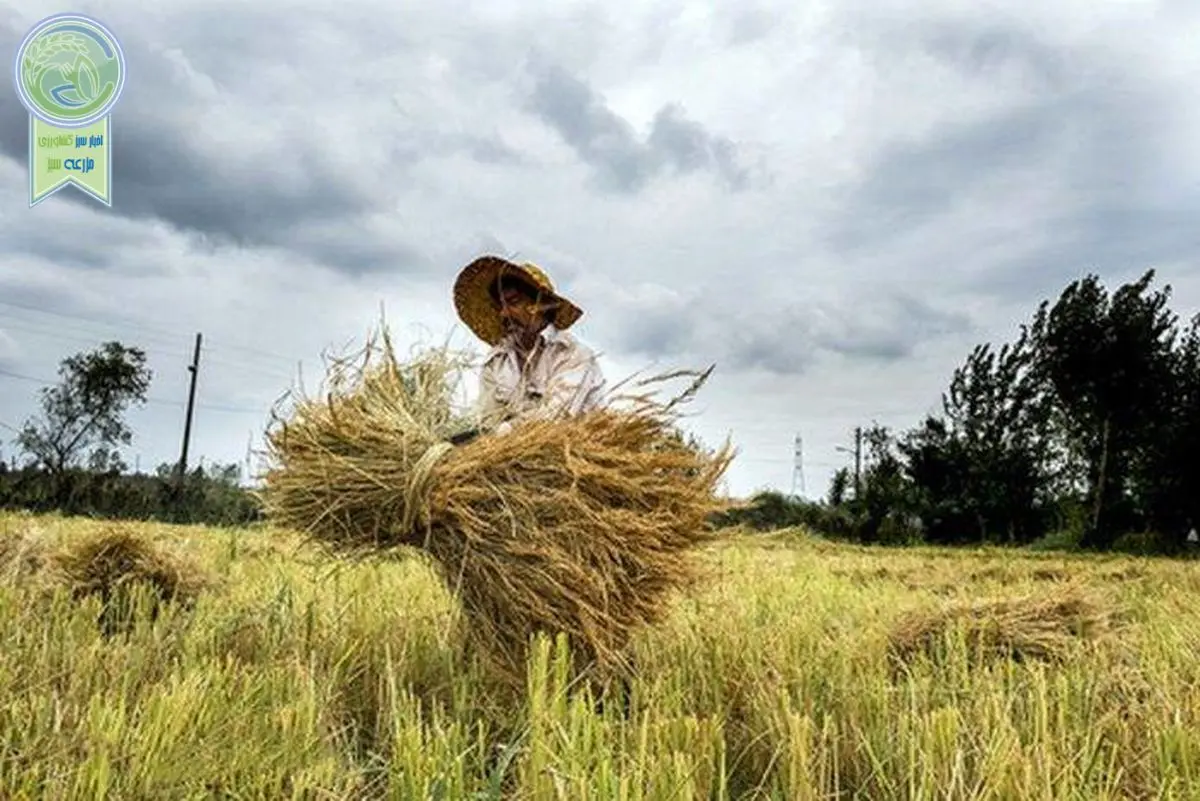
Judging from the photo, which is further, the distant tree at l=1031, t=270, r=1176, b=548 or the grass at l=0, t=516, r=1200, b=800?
the distant tree at l=1031, t=270, r=1176, b=548

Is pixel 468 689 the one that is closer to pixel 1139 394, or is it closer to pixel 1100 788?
pixel 1100 788

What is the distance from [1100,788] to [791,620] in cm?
245

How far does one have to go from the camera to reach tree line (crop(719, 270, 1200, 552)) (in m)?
26.1

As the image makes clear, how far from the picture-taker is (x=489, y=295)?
4422 millimetres

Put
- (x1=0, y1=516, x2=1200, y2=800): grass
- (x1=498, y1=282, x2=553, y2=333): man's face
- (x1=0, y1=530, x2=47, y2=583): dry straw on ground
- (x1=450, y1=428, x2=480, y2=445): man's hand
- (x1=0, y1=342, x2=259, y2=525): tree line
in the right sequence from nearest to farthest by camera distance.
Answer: (x1=0, y1=516, x2=1200, y2=800): grass → (x1=450, y1=428, x2=480, y2=445): man's hand → (x1=498, y1=282, x2=553, y2=333): man's face → (x1=0, y1=530, x2=47, y2=583): dry straw on ground → (x1=0, y1=342, x2=259, y2=525): tree line

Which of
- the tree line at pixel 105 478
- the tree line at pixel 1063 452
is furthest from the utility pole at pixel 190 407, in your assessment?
the tree line at pixel 1063 452

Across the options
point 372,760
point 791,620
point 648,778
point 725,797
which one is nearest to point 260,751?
point 372,760

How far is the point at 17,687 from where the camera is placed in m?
2.91

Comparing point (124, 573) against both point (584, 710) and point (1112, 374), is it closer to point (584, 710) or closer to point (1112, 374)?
point (584, 710)

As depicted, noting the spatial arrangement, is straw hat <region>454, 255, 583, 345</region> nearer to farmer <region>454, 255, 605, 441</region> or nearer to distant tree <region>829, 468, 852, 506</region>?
farmer <region>454, 255, 605, 441</region>

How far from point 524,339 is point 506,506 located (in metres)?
1.10

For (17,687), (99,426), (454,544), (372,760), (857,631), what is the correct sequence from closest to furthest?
(372,760) < (17,687) < (454,544) < (857,631) < (99,426)

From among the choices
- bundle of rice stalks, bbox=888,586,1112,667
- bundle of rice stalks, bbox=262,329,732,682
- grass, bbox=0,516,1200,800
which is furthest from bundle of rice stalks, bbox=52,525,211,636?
bundle of rice stalks, bbox=888,586,1112,667

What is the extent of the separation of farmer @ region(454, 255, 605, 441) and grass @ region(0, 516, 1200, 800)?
88cm
